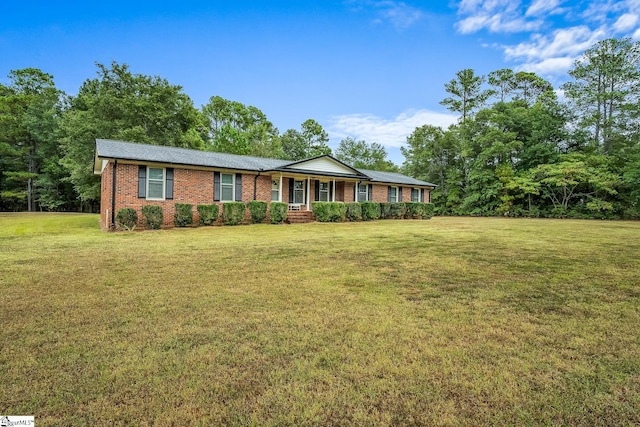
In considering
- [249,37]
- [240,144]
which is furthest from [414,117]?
[249,37]

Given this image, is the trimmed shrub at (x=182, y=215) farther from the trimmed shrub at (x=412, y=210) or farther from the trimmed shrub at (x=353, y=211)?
the trimmed shrub at (x=412, y=210)

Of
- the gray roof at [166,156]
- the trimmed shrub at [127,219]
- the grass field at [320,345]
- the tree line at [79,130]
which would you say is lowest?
the grass field at [320,345]

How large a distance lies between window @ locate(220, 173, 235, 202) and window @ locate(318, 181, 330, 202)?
640cm

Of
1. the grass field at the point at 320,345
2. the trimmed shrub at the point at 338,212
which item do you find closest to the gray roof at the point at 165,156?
the trimmed shrub at the point at 338,212

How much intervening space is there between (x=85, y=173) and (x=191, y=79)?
11407mm

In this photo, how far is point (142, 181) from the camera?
13.7 meters

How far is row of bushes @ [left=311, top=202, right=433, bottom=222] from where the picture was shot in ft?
54.7

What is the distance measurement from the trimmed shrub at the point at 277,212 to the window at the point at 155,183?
4.78 meters

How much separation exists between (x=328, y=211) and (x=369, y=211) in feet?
9.63

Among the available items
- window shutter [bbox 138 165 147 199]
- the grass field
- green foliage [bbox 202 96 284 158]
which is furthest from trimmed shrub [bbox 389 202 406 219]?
green foliage [bbox 202 96 284 158]

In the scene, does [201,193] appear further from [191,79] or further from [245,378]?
[191,79]

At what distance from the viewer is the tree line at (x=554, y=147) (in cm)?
2445

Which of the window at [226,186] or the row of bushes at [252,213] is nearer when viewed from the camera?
the row of bushes at [252,213]

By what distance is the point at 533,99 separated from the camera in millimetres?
32875
